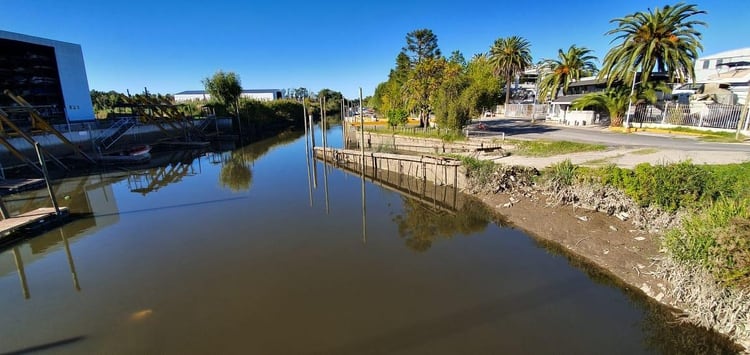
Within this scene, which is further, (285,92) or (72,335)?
(285,92)

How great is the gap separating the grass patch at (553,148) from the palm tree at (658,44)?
11971mm

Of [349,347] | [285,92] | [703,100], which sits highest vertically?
[285,92]

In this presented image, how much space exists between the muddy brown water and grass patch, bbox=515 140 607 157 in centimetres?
647

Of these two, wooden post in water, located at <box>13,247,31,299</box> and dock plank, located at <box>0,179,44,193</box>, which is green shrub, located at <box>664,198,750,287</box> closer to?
wooden post in water, located at <box>13,247,31,299</box>

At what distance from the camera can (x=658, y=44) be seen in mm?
23094

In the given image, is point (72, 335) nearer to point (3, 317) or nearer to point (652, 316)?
point (3, 317)

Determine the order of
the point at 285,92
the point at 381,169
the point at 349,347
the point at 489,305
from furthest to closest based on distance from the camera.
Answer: the point at 285,92
the point at 381,169
the point at 489,305
the point at 349,347

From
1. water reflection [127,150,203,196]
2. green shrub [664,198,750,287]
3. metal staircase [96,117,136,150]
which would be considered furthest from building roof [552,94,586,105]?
metal staircase [96,117,136,150]

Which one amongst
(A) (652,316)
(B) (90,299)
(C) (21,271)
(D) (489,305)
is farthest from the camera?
(C) (21,271)

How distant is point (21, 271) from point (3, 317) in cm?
284

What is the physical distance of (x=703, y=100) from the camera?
25641mm

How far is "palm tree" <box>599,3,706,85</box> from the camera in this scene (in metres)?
22.2

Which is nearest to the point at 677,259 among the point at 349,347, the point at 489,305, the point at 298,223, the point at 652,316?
the point at 652,316

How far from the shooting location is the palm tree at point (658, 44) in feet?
72.8
